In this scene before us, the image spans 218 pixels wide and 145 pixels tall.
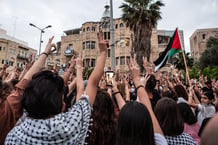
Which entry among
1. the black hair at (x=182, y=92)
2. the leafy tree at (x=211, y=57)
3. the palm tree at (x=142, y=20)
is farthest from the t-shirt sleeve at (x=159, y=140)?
the leafy tree at (x=211, y=57)

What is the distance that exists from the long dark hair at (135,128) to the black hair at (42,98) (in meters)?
0.62

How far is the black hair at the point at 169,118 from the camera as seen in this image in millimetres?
1926

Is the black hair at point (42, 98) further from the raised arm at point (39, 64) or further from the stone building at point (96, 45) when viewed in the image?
the stone building at point (96, 45)

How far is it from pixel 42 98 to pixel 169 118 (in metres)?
1.61

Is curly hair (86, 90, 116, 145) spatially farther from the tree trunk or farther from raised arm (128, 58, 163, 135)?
the tree trunk

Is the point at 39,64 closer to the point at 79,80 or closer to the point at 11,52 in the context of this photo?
the point at 79,80

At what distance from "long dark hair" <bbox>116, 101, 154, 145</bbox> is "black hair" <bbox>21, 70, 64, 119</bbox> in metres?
0.62

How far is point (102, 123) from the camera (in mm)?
1965

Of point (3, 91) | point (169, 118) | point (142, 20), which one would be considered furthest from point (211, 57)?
point (3, 91)

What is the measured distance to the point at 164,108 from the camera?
2053mm

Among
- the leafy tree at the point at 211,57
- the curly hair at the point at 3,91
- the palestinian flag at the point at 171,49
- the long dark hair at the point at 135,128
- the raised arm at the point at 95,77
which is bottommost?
the long dark hair at the point at 135,128

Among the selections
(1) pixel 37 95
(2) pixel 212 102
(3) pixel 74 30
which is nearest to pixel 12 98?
(1) pixel 37 95

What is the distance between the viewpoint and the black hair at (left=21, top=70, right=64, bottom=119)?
1210mm

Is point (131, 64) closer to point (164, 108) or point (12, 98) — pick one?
point (164, 108)
